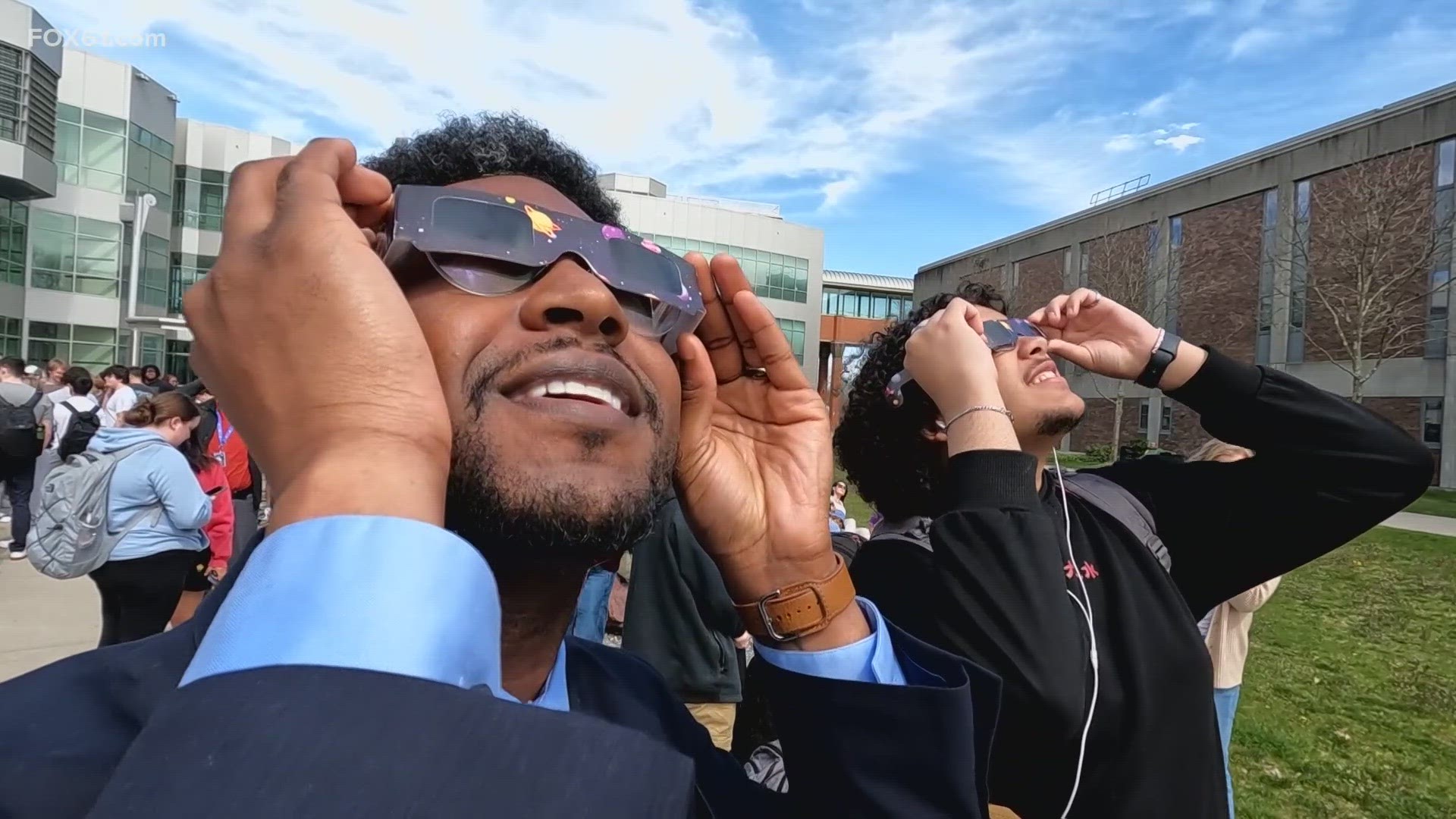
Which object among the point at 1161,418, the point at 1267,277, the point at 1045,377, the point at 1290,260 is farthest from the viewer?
the point at 1161,418

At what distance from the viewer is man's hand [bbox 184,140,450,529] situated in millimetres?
806

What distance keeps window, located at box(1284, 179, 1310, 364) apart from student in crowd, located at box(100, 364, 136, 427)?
2849 centimetres

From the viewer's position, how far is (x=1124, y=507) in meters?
2.37

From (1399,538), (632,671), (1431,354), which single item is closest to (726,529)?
(632,671)

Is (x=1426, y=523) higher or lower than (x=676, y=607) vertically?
lower

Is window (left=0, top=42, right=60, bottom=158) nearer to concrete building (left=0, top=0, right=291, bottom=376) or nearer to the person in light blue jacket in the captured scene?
concrete building (left=0, top=0, right=291, bottom=376)

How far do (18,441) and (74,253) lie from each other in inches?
1090

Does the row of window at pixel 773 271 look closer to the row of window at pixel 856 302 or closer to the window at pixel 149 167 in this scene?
the row of window at pixel 856 302

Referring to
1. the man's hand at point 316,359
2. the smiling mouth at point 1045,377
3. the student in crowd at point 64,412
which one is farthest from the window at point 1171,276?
the man's hand at point 316,359

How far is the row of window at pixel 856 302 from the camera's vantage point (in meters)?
62.5

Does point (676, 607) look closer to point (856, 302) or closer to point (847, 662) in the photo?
point (847, 662)

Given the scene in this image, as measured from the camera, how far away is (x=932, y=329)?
2344 mm

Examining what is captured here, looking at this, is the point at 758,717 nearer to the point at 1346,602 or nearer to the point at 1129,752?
the point at 1129,752

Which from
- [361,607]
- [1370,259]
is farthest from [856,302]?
[361,607]
